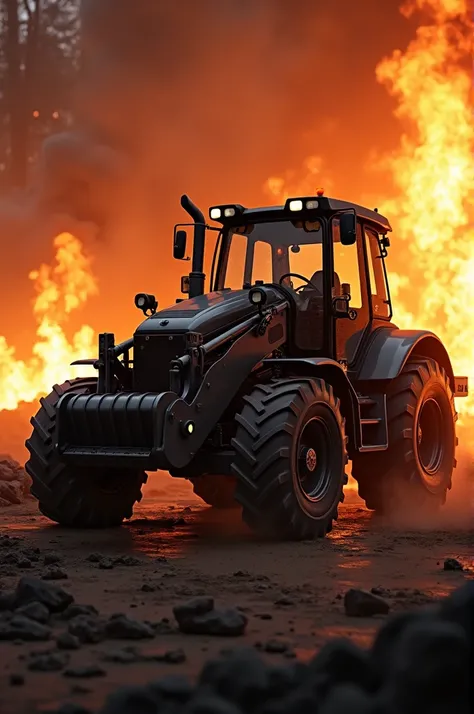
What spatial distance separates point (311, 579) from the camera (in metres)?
7.32

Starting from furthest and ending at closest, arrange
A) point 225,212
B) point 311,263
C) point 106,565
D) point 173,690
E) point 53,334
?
point 53,334 < point 225,212 < point 311,263 < point 106,565 < point 173,690

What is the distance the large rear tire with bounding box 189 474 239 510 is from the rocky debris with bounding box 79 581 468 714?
24.7ft

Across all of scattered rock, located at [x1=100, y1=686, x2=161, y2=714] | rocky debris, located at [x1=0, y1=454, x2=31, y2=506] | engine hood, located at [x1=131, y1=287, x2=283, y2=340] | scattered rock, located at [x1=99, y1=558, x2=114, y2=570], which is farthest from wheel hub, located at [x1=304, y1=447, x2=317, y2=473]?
scattered rock, located at [x1=100, y1=686, x2=161, y2=714]

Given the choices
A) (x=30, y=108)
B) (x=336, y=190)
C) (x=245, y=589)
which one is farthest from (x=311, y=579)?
(x=30, y=108)

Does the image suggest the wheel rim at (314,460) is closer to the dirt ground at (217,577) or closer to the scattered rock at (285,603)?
the dirt ground at (217,577)

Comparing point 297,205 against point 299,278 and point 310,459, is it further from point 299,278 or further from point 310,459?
point 310,459

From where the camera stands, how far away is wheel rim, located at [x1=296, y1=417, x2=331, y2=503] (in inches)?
372

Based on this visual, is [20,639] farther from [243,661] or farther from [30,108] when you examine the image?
[30,108]

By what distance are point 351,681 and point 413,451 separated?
7224 millimetres

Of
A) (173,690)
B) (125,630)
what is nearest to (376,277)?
(125,630)

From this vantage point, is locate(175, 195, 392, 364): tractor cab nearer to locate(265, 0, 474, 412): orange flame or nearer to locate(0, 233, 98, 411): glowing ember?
locate(265, 0, 474, 412): orange flame

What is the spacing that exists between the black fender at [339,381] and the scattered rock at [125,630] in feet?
15.6

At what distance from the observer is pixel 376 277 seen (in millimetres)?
11906

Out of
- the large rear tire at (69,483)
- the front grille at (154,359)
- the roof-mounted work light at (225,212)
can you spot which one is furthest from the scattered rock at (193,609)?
the roof-mounted work light at (225,212)
